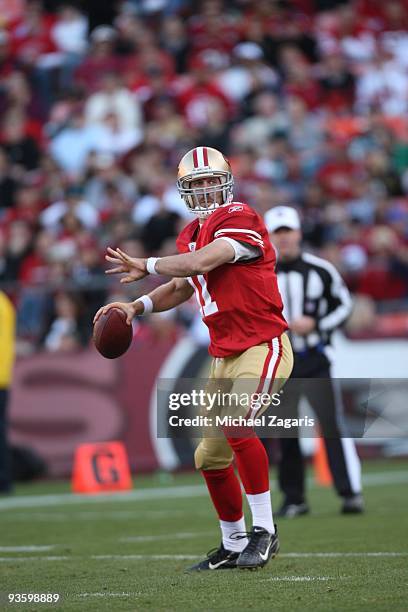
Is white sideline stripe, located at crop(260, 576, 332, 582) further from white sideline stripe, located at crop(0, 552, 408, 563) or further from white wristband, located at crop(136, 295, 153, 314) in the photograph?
white wristband, located at crop(136, 295, 153, 314)

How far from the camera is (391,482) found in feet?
36.7

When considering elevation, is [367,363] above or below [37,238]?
below

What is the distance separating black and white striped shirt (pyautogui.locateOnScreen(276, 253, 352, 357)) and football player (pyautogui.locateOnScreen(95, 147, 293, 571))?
114 inches

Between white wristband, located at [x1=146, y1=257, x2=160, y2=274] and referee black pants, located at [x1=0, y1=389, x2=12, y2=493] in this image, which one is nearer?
white wristband, located at [x1=146, y1=257, x2=160, y2=274]

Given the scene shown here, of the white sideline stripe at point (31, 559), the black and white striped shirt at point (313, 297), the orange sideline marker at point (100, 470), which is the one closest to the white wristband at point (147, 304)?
the white sideline stripe at point (31, 559)

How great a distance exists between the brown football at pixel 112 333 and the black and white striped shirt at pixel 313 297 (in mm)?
3165

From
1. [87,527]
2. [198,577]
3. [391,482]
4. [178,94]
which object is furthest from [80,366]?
[198,577]

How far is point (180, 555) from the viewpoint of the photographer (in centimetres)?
661

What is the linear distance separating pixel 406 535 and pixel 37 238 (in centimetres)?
849

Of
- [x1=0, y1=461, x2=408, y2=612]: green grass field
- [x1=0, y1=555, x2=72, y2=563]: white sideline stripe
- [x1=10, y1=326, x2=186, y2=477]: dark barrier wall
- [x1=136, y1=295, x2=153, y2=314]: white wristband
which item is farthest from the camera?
[x1=10, y1=326, x2=186, y2=477]: dark barrier wall

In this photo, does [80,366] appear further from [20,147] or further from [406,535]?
[406,535]

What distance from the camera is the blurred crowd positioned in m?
13.8

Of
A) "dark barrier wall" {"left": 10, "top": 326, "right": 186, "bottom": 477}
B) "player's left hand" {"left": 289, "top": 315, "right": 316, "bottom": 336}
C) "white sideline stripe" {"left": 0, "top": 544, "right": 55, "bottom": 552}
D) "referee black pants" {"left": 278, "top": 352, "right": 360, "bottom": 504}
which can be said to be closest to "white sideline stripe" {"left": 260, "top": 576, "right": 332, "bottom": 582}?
"white sideline stripe" {"left": 0, "top": 544, "right": 55, "bottom": 552}

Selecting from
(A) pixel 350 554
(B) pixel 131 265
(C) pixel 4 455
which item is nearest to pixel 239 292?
(B) pixel 131 265
